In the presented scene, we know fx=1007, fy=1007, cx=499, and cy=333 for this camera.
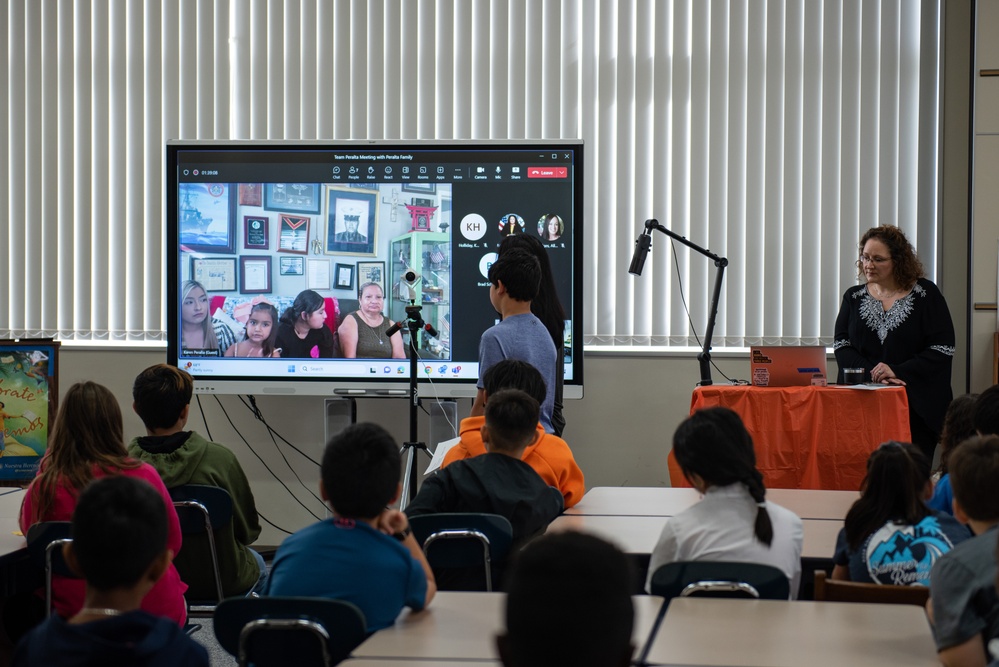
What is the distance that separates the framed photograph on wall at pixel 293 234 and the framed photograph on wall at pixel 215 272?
0.87 feet

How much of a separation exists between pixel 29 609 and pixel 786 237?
12.7 ft

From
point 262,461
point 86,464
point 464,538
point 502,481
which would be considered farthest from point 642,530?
point 262,461

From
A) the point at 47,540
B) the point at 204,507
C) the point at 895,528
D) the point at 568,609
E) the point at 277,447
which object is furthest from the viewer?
the point at 277,447

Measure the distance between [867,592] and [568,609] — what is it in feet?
4.44

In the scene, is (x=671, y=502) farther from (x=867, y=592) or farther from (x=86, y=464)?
(x=86, y=464)

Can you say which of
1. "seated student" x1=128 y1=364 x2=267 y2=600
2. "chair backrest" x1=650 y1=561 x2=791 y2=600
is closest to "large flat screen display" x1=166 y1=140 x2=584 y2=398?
"seated student" x1=128 y1=364 x2=267 y2=600

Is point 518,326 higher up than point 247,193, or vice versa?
point 247,193

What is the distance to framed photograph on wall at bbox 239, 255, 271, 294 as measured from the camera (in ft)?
16.6

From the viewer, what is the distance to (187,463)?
10.4ft

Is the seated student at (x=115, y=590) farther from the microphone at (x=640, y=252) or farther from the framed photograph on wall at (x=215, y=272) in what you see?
the framed photograph on wall at (x=215, y=272)

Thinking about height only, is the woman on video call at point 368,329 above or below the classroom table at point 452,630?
above

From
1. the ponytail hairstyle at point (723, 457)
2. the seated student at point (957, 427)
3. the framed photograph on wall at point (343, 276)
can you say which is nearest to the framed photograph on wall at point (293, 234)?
the framed photograph on wall at point (343, 276)

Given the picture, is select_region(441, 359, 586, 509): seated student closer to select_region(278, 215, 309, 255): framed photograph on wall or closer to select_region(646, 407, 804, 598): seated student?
select_region(646, 407, 804, 598): seated student

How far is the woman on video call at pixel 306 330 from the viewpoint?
502cm
